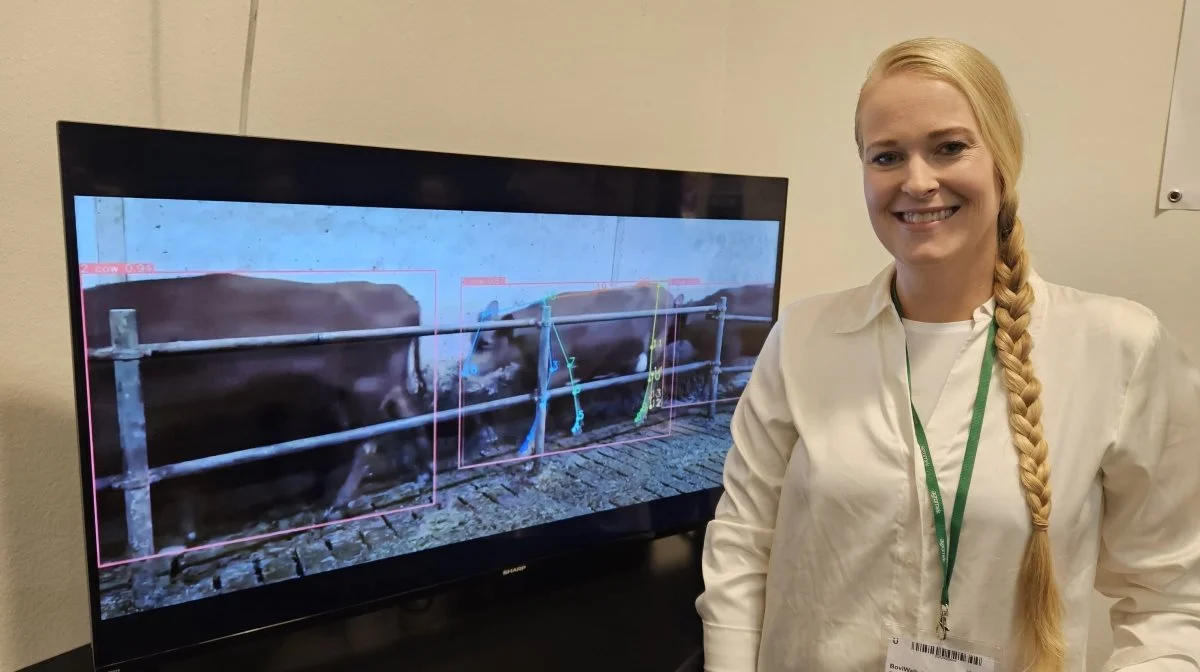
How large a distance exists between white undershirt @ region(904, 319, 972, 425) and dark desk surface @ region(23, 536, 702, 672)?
558 mm

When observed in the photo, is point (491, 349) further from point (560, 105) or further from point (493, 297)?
A: point (560, 105)

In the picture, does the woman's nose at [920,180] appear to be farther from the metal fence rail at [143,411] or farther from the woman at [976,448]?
the metal fence rail at [143,411]

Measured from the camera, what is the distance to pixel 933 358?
1146 millimetres

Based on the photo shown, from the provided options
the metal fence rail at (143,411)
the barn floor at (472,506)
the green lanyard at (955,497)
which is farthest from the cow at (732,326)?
the green lanyard at (955,497)

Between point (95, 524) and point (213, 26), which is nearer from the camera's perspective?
point (95, 524)

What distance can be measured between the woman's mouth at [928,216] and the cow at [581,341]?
1.76 feet

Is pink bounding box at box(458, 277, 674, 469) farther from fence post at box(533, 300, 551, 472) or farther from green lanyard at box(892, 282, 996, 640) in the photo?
green lanyard at box(892, 282, 996, 640)

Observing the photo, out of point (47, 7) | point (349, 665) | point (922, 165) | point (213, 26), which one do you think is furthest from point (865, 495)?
point (47, 7)

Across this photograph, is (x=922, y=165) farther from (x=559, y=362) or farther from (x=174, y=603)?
(x=174, y=603)

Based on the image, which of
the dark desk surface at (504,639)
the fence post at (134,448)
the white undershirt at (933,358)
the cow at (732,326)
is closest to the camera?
the fence post at (134,448)

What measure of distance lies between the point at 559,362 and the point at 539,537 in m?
0.32

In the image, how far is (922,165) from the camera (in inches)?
41.6

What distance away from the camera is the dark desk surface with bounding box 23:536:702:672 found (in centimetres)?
125

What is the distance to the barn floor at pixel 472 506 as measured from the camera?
3.57ft
